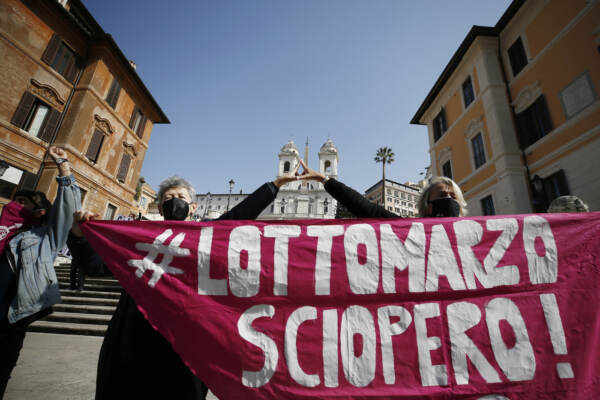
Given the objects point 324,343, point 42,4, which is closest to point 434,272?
point 324,343

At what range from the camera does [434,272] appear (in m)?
2.10

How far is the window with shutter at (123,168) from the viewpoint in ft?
57.0

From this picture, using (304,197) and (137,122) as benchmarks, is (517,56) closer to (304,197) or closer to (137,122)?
(137,122)

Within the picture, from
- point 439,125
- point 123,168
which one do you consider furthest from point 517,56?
point 123,168

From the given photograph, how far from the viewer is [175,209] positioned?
90.7 inches

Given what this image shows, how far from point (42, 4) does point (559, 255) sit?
67.8ft

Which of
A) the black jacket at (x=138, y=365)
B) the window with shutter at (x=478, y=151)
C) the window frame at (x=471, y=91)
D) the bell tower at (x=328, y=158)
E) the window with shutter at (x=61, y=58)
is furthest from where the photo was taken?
the bell tower at (x=328, y=158)

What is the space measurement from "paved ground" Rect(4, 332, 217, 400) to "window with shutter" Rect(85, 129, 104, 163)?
12193 millimetres

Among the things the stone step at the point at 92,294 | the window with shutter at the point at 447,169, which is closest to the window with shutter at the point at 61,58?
the stone step at the point at 92,294

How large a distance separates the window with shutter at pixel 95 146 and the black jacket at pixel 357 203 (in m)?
17.1

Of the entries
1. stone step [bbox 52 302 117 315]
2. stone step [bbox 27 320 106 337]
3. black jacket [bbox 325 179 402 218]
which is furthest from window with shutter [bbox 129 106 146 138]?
black jacket [bbox 325 179 402 218]

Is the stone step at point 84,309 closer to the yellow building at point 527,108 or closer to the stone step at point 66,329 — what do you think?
the stone step at point 66,329

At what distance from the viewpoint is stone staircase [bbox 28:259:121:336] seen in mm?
6133

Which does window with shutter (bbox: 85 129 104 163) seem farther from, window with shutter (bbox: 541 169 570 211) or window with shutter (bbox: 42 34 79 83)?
window with shutter (bbox: 541 169 570 211)
